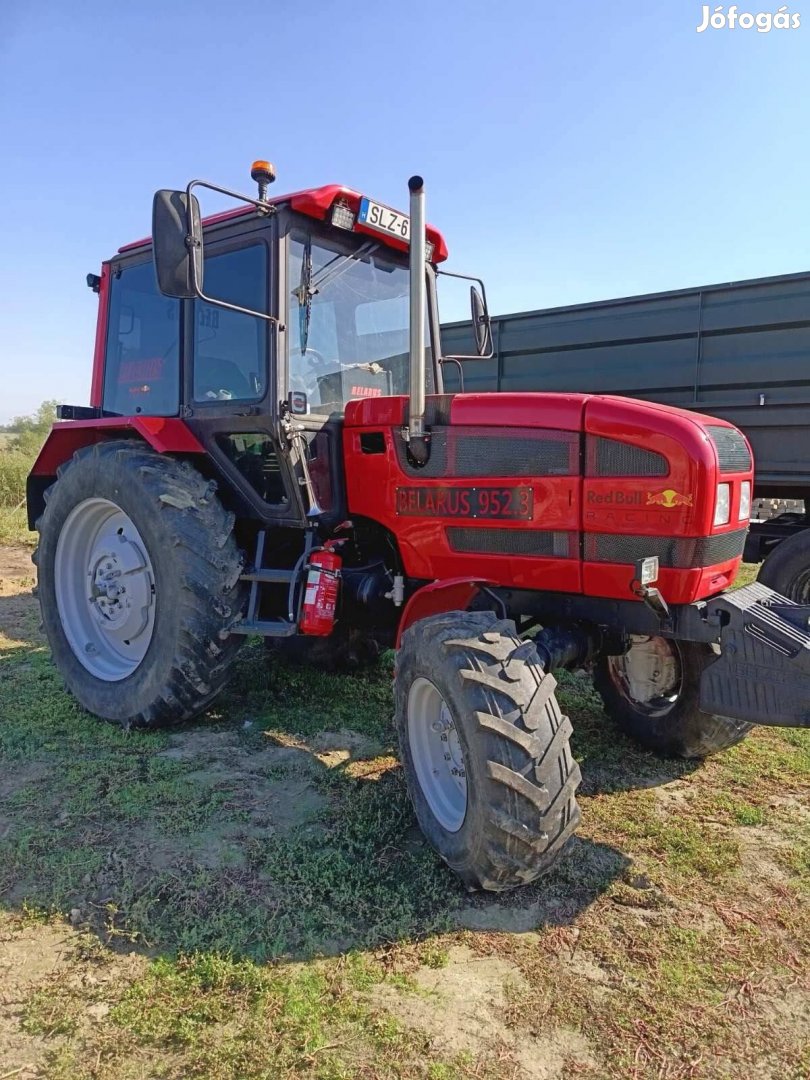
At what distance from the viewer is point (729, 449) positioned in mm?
3029

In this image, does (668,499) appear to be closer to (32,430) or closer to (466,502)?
(466,502)

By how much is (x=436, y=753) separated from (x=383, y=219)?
2538mm

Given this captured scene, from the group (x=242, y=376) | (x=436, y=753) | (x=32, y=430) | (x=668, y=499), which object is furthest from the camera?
(x=32, y=430)

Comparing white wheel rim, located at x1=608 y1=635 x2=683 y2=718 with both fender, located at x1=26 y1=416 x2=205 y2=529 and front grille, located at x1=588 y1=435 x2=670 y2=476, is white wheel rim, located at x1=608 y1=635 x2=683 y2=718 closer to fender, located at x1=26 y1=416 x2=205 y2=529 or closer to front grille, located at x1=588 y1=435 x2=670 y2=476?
front grille, located at x1=588 y1=435 x2=670 y2=476

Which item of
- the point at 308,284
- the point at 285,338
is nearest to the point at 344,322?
the point at 308,284

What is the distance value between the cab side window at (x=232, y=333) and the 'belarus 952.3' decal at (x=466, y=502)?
89 centimetres

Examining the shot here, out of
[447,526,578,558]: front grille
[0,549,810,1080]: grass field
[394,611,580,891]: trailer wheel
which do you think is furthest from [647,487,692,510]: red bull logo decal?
[0,549,810,1080]: grass field

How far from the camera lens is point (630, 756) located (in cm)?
376

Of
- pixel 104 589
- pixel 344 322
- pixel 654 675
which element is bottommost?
pixel 654 675

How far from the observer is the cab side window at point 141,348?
13.7 ft

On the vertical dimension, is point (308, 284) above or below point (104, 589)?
above

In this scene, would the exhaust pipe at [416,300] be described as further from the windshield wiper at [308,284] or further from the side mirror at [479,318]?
the side mirror at [479,318]

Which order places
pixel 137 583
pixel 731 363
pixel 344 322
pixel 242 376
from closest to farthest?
pixel 242 376
pixel 344 322
pixel 137 583
pixel 731 363

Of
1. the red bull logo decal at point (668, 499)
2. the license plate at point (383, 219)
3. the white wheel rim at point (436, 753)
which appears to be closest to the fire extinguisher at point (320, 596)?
the white wheel rim at point (436, 753)
